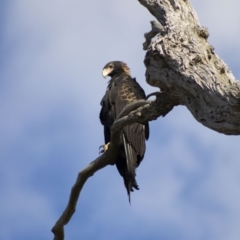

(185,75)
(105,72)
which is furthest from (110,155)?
(105,72)

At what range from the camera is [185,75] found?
4.29m

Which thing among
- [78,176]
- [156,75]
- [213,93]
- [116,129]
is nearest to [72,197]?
[78,176]

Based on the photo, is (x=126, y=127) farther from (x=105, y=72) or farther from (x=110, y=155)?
(x=110, y=155)

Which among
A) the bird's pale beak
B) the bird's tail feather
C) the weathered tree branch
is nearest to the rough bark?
the weathered tree branch

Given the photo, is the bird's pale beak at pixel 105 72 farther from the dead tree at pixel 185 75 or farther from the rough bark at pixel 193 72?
the rough bark at pixel 193 72

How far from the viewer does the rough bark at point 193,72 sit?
4027mm

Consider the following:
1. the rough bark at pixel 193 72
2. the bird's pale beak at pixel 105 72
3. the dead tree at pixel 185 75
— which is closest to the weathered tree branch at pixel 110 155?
the dead tree at pixel 185 75

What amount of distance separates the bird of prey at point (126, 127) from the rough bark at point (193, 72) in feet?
8.78

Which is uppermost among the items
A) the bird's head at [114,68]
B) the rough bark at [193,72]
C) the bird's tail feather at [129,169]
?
the bird's head at [114,68]

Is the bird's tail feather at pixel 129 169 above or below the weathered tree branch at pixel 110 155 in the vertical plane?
above

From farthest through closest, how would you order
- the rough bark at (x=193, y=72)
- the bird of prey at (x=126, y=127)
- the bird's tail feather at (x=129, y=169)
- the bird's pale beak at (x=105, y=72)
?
the bird's pale beak at (x=105, y=72)
the bird of prey at (x=126, y=127)
the bird's tail feather at (x=129, y=169)
the rough bark at (x=193, y=72)

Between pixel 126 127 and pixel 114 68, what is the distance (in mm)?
1806

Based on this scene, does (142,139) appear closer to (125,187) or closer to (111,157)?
(125,187)

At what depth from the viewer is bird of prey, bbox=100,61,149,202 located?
753 cm
